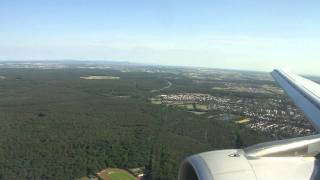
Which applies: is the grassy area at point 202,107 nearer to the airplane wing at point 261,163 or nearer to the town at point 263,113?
the town at point 263,113

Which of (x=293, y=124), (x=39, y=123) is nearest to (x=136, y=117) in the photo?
(x=39, y=123)

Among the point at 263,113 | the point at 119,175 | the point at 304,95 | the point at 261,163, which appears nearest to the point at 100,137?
the point at 119,175

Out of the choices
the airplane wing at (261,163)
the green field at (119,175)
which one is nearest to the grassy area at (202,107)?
the green field at (119,175)

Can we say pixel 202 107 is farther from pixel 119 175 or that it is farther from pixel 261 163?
pixel 261 163

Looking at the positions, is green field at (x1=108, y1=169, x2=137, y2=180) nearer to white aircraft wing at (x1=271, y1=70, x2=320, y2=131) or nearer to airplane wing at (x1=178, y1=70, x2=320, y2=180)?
white aircraft wing at (x1=271, y1=70, x2=320, y2=131)

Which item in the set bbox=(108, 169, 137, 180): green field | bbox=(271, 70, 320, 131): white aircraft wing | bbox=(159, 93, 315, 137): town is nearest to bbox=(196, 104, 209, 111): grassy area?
bbox=(159, 93, 315, 137): town
